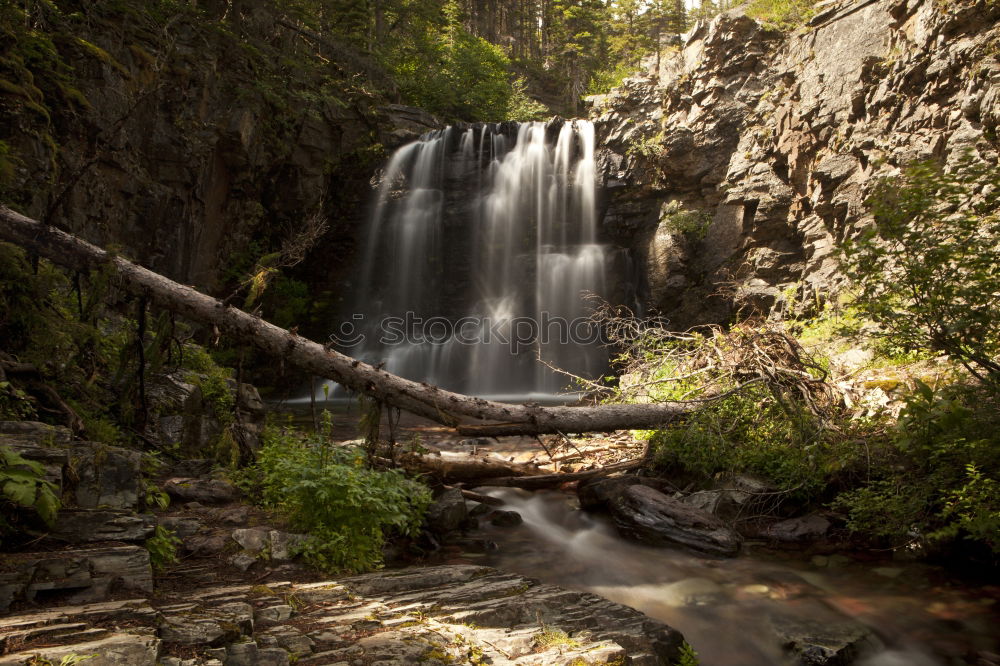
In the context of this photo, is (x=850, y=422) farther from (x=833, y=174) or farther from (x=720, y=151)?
(x=720, y=151)

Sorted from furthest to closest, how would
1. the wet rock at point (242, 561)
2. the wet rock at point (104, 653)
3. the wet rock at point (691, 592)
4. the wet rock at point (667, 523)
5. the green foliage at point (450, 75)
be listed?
the green foliage at point (450, 75), the wet rock at point (667, 523), the wet rock at point (691, 592), the wet rock at point (242, 561), the wet rock at point (104, 653)

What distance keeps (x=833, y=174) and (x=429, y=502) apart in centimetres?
1203

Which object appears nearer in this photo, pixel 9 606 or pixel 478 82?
pixel 9 606

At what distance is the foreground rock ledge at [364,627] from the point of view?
2.52 meters

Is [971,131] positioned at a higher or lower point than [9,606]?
higher

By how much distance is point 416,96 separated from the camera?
2553cm

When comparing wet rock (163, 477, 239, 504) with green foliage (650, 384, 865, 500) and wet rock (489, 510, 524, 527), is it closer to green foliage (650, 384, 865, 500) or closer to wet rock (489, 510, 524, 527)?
wet rock (489, 510, 524, 527)

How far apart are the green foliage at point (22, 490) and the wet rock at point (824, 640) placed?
5.07 m

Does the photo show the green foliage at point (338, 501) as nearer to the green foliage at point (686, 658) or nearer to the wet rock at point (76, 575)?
the wet rock at point (76, 575)

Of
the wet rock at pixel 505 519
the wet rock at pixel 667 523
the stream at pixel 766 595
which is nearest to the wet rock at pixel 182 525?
the stream at pixel 766 595

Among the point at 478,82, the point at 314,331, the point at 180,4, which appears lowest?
the point at 314,331

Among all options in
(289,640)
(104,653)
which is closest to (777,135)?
(289,640)

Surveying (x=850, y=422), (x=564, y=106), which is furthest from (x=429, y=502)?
(x=564, y=106)

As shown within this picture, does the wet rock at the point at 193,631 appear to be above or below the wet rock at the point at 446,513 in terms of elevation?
below
